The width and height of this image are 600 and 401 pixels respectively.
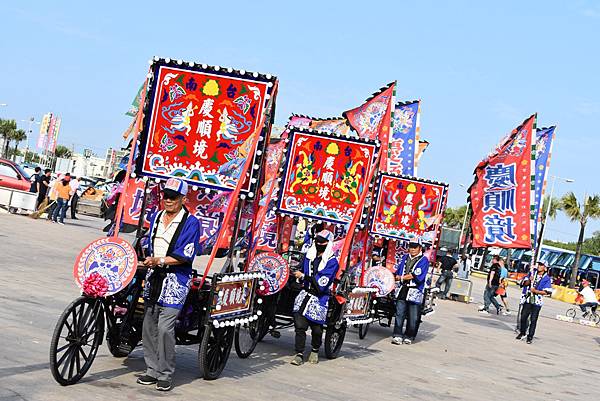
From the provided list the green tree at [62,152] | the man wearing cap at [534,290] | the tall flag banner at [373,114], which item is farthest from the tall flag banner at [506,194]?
the green tree at [62,152]

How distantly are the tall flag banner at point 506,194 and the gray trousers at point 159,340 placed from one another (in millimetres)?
13147

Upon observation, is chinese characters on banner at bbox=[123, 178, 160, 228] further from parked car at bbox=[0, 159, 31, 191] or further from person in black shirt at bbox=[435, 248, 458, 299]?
parked car at bbox=[0, 159, 31, 191]

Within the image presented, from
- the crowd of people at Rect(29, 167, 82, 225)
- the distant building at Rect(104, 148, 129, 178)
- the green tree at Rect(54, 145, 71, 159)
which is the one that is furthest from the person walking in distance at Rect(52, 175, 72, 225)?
the green tree at Rect(54, 145, 71, 159)

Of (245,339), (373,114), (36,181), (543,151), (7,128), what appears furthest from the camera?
(7,128)

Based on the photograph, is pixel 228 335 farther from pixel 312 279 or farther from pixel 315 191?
pixel 315 191

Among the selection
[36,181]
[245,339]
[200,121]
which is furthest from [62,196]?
[200,121]

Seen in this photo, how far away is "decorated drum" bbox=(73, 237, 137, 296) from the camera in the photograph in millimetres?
7672

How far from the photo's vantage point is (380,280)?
51.1 ft

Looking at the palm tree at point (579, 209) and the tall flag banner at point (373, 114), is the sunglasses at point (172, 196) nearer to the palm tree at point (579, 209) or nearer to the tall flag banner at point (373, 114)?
the tall flag banner at point (373, 114)

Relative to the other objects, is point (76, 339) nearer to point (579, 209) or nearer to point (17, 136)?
point (579, 209)

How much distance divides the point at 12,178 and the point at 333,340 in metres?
24.6

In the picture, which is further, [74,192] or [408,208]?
[74,192]

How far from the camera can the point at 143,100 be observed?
9289 mm

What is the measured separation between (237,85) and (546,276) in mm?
12691
